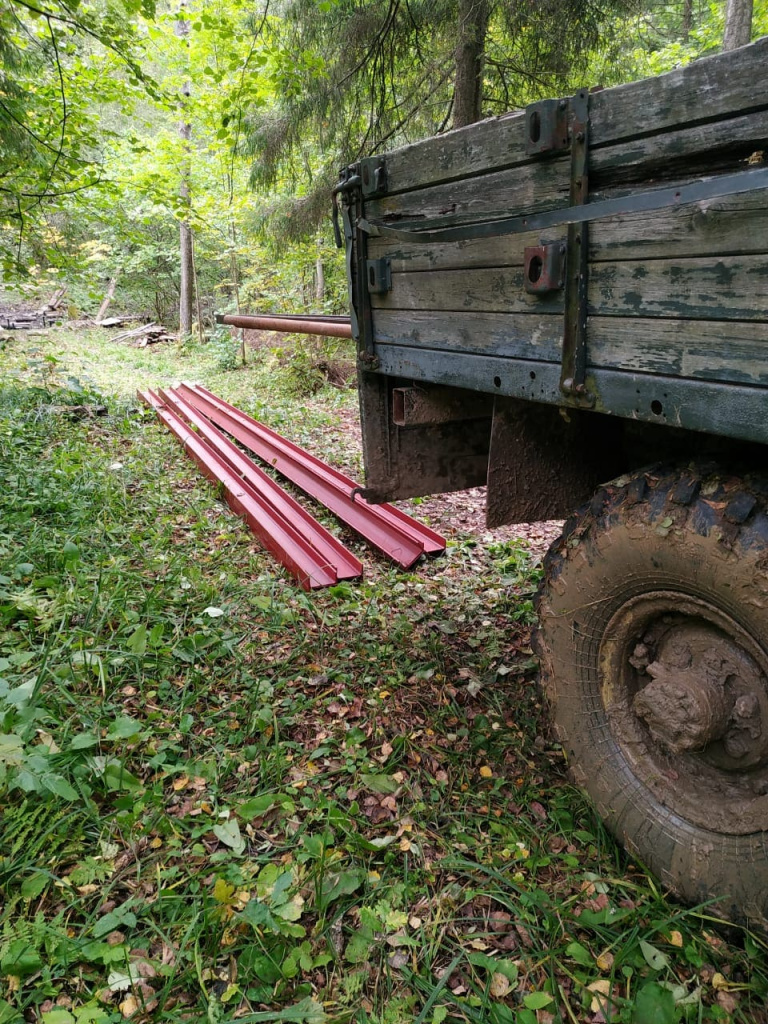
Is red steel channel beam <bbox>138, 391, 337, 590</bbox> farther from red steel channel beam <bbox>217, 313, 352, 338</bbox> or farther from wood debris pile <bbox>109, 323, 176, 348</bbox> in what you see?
wood debris pile <bbox>109, 323, 176, 348</bbox>

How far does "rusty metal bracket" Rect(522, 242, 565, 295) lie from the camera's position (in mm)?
1574

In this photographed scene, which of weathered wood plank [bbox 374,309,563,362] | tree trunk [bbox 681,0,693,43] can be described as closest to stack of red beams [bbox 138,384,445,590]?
weathered wood plank [bbox 374,309,563,362]

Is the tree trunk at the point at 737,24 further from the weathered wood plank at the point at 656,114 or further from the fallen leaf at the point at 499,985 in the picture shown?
the fallen leaf at the point at 499,985

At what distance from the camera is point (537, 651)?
6.79 feet

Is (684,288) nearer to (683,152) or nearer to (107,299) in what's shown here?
(683,152)

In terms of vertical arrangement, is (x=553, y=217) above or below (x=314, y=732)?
above

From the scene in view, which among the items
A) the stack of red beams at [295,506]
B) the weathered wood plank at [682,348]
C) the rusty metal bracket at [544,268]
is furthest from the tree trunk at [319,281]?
the weathered wood plank at [682,348]

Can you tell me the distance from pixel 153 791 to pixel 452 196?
7.22 feet

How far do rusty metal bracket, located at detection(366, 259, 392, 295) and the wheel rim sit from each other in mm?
1384

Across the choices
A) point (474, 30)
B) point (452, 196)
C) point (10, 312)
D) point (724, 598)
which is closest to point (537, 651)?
point (724, 598)

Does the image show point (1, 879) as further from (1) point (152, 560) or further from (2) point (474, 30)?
(2) point (474, 30)

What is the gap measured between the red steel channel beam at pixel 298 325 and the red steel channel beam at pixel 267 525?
1303 millimetres

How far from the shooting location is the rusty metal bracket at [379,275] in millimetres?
2225

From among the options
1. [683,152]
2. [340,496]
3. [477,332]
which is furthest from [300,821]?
[340,496]
